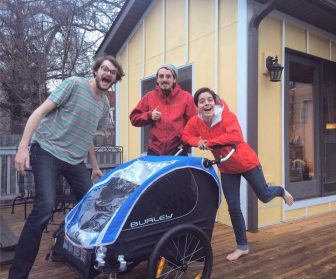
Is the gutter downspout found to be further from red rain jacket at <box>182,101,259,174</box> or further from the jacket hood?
the jacket hood

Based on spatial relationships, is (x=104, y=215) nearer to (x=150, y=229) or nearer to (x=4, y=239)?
(x=150, y=229)

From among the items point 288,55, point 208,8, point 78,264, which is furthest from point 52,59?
point 78,264

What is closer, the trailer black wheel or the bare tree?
the trailer black wheel

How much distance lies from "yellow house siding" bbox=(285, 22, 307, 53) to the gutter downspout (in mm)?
746

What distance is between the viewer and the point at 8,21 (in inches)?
356

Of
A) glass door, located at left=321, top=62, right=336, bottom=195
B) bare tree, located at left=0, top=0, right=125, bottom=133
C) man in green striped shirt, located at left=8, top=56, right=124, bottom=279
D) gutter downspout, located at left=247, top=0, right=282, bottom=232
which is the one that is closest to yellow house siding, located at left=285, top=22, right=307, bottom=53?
glass door, located at left=321, top=62, right=336, bottom=195

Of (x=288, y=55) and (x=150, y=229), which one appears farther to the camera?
(x=288, y=55)

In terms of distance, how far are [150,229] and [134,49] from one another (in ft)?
A: 16.0

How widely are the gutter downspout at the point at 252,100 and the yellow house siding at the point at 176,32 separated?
4.41ft

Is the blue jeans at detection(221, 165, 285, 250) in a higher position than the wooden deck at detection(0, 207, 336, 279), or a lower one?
higher

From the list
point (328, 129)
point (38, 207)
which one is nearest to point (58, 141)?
point (38, 207)

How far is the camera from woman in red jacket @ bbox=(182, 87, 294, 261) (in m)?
2.88

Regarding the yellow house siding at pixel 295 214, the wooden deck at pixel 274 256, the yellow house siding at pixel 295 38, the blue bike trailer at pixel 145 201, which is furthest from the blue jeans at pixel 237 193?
the yellow house siding at pixel 295 38

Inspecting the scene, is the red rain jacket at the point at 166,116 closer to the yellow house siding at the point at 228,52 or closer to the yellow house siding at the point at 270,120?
the yellow house siding at the point at 228,52
